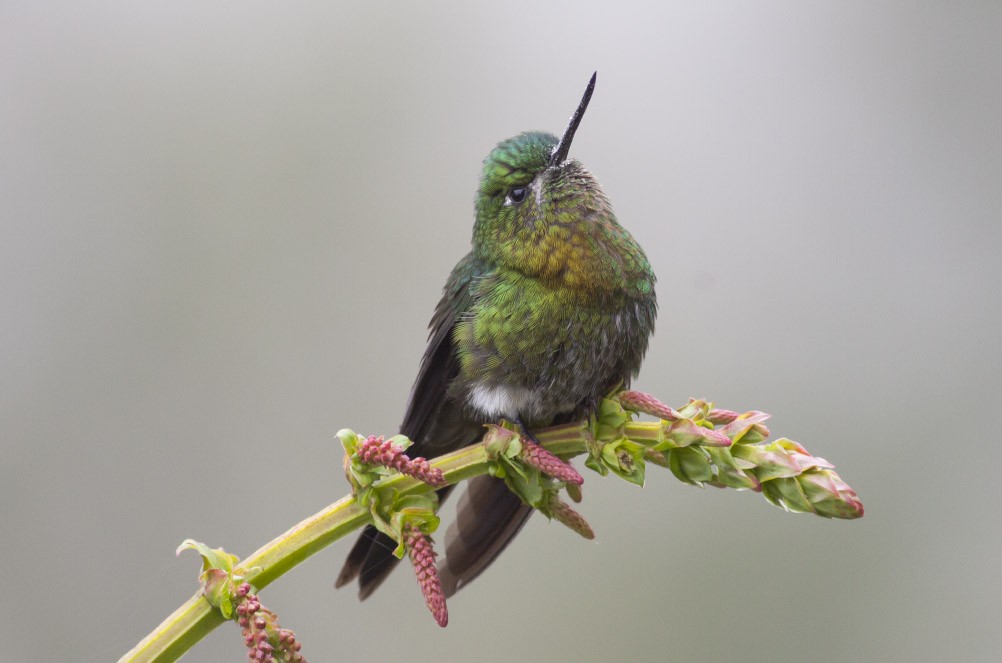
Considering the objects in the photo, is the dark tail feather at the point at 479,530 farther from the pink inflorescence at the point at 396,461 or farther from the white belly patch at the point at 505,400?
the pink inflorescence at the point at 396,461

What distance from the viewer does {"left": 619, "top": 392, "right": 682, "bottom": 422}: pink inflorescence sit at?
1.01 meters

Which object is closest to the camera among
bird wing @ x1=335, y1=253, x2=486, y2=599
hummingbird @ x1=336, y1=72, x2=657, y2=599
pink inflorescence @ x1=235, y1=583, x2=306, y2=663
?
pink inflorescence @ x1=235, y1=583, x2=306, y2=663

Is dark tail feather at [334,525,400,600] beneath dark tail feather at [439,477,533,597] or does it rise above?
beneath

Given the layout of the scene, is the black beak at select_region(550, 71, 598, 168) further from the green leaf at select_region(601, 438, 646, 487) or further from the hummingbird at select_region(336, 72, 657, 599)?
the green leaf at select_region(601, 438, 646, 487)

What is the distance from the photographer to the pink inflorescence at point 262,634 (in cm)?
84

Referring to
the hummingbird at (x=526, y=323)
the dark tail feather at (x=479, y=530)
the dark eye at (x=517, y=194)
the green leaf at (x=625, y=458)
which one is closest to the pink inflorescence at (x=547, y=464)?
the green leaf at (x=625, y=458)

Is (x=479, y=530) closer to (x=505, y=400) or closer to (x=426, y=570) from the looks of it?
(x=505, y=400)

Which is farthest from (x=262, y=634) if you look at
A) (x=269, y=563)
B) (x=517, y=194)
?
(x=517, y=194)

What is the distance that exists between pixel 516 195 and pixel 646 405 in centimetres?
63

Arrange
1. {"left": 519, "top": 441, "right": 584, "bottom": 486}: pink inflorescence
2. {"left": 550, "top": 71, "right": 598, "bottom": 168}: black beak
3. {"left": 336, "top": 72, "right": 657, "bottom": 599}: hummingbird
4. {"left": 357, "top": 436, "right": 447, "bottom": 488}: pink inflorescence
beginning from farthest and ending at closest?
{"left": 336, "top": 72, "right": 657, "bottom": 599}: hummingbird, {"left": 550, "top": 71, "right": 598, "bottom": 168}: black beak, {"left": 519, "top": 441, "right": 584, "bottom": 486}: pink inflorescence, {"left": 357, "top": 436, "right": 447, "bottom": 488}: pink inflorescence

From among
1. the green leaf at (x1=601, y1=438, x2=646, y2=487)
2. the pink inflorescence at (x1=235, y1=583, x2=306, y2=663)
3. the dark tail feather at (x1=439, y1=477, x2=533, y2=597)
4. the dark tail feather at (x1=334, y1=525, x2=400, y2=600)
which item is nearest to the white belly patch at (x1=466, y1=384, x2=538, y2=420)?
the dark tail feather at (x1=439, y1=477, x2=533, y2=597)

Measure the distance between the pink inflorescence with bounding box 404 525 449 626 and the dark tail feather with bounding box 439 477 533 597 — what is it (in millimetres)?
600

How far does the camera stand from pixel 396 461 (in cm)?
96

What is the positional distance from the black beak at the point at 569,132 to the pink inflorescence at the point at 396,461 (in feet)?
1.90
